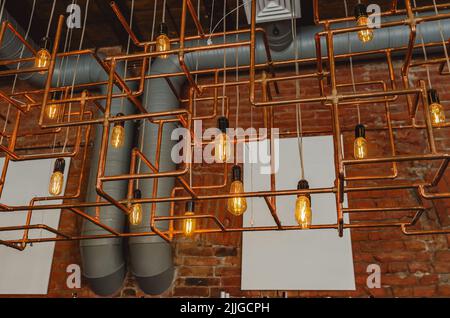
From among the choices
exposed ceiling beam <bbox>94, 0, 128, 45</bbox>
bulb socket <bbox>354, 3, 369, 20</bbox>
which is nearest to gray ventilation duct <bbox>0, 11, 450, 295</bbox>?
exposed ceiling beam <bbox>94, 0, 128, 45</bbox>

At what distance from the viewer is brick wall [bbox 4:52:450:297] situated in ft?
8.43

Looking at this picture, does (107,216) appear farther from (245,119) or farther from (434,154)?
(434,154)

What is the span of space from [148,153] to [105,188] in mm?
339

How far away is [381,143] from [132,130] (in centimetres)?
164

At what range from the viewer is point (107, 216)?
9.02 ft

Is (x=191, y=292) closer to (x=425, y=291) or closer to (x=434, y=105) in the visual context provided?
(x=425, y=291)

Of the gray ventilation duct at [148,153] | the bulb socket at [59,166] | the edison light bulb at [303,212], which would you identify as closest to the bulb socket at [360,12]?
the edison light bulb at [303,212]

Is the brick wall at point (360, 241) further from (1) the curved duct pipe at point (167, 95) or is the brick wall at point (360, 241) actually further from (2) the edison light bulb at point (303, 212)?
(2) the edison light bulb at point (303, 212)

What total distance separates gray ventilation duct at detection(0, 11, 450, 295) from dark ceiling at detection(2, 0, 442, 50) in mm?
160

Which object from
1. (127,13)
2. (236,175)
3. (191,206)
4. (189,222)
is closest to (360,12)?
(236,175)

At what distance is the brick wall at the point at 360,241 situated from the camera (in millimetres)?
2568

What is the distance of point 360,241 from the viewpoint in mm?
2674

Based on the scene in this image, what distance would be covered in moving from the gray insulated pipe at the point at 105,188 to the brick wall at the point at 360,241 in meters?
0.16

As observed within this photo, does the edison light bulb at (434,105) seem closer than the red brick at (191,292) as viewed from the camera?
Yes
